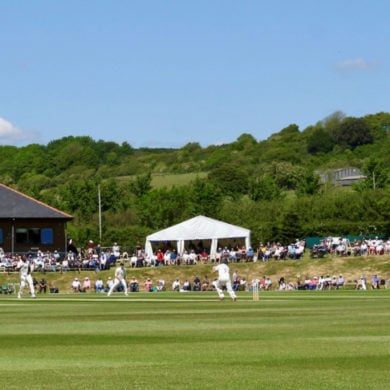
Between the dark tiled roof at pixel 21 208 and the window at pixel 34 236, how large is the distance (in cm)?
134

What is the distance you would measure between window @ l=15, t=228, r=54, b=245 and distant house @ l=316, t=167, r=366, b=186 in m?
56.3

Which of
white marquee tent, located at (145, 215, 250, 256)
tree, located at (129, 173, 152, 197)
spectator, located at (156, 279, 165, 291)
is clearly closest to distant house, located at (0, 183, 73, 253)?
white marquee tent, located at (145, 215, 250, 256)

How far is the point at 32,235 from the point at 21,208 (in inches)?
93.0

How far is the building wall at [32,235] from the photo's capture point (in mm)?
89562

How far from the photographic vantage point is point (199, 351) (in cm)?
1642

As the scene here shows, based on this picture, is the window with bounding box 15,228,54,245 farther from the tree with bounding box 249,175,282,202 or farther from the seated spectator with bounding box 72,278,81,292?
the tree with bounding box 249,175,282,202

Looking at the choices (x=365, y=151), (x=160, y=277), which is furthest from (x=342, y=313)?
(x=365, y=151)

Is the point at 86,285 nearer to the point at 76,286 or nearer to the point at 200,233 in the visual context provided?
the point at 76,286

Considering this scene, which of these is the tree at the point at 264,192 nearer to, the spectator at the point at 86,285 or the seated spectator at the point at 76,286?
the spectator at the point at 86,285

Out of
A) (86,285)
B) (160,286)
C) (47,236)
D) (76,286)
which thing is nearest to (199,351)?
(160,286)

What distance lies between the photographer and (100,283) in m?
60.7

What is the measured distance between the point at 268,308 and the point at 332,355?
14.6 meters

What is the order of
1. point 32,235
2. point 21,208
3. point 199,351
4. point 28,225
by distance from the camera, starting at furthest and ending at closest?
point 32,235 → point 21,208 → point 28,225 → point 199,351

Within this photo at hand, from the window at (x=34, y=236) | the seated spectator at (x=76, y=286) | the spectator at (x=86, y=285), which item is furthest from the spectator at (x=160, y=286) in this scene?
the window at (x=34, y=236)
